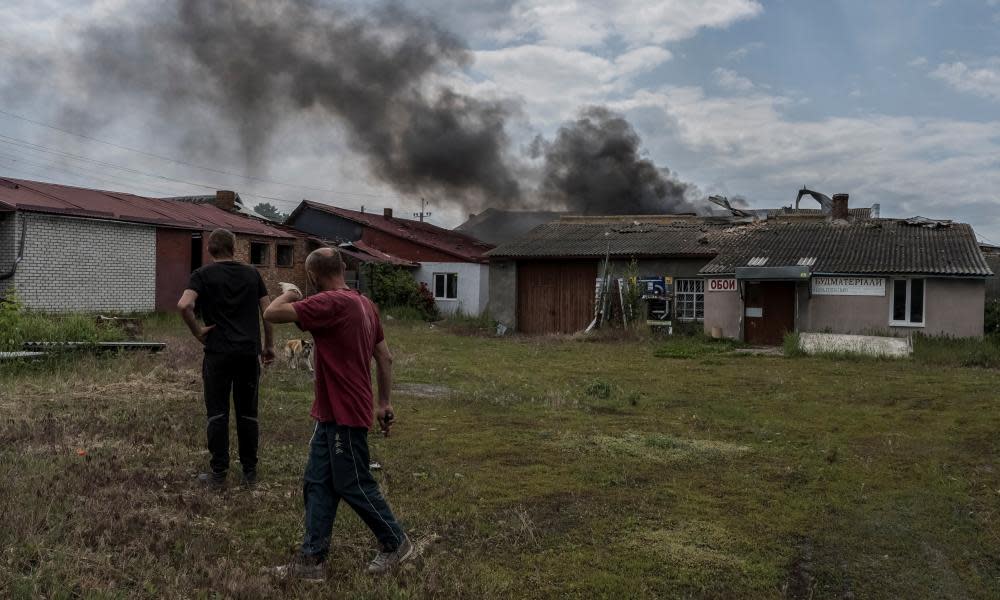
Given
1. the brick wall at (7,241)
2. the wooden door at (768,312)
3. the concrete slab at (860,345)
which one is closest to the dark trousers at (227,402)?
the concrete slab at (860,345)

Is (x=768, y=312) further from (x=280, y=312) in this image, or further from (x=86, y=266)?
(x=280, y=312)

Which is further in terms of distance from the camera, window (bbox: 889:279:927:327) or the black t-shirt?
window (bbox: 889:279:927:327)

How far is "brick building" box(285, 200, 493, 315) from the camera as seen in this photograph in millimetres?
30969

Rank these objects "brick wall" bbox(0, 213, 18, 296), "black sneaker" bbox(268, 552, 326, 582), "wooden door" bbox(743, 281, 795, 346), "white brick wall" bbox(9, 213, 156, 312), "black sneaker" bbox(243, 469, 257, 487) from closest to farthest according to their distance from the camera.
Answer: "black sneaker" bbox(268, 552, 326, 582) → "black sneaker" bbox(243, 469, 257, 487) → "brick wall" bbox(0, 213, 18, 296) → "white brick wall" bbox(9, 213, 156, 312) → "wooden door" bbox(743, 281, 795, 346)

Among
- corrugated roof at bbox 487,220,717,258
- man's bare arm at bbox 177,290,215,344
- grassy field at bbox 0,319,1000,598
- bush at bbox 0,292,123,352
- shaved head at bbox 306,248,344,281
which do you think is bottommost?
grassy field at bbox 0,319,1000,598

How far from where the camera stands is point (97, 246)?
67.9 feet

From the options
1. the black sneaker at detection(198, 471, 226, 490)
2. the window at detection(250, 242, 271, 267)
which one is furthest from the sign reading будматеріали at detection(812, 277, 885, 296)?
the black sneaker at detection(198, 471, 226, 490)

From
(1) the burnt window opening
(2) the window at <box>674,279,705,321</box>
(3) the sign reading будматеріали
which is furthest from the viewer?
(1) the burnt window opening

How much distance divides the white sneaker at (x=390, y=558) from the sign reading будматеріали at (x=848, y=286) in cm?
1850

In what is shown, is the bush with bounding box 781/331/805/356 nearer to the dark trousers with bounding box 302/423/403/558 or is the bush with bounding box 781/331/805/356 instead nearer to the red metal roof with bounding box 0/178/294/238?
the dark trousers with bounding box 302/423/403/558

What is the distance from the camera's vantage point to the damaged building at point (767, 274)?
19.6 m

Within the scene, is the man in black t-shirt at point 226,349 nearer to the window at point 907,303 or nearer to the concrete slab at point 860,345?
the concrete slab at point 860,345

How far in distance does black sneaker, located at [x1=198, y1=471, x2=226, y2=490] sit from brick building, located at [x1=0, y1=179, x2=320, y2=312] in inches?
625

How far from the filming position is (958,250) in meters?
20.4
